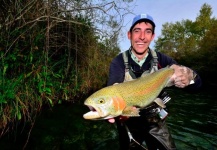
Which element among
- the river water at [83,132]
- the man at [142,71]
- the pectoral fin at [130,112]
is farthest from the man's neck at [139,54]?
the river water at [83,132]

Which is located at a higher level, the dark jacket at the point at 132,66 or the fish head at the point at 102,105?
the dark jacket at the point at 132,66

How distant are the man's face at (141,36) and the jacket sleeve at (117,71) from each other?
34cm

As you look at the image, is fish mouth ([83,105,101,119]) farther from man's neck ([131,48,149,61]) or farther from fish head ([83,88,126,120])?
man's neck ([131,48,149,61])

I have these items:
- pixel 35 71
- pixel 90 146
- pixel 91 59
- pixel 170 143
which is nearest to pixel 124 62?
pixel 170 143

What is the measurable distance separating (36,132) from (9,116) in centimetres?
107

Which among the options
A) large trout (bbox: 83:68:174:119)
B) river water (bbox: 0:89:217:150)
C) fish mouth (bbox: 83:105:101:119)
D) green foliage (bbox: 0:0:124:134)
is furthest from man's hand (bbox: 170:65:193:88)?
river water (bbox: 0:89:217:150)

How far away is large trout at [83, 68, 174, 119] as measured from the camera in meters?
2.26

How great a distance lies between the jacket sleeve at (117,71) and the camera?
3.40m

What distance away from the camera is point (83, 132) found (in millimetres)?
6848

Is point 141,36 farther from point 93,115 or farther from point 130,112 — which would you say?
point 93,115

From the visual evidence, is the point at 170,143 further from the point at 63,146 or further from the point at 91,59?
the point at 91,59

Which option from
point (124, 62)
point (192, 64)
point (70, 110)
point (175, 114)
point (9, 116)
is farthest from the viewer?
point (192, 64)

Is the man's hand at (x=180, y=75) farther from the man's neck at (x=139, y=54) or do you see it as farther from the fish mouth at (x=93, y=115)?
the fish mouth at (x=93, y=115)

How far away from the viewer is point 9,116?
5.40 metres
